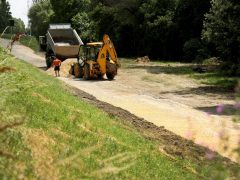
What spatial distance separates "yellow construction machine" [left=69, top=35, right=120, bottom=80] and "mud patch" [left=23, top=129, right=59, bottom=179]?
2381 cm

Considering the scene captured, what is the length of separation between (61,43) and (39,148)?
35.5 m

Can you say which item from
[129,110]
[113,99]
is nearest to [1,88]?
[129,110]

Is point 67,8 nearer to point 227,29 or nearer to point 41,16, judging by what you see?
point 41,16

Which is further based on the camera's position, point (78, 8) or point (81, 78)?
point (78, 8)

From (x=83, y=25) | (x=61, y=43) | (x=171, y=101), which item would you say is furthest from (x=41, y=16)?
(x=171, y=101)

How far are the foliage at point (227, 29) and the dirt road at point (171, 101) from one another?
251cm

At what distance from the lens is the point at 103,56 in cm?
3195

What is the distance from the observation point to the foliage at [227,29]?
86.5 feet

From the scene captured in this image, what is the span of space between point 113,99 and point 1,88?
55.2ft

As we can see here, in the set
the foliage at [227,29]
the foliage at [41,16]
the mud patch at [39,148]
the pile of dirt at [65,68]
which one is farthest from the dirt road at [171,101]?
the foliage at [41,16]

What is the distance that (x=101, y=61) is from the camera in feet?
105

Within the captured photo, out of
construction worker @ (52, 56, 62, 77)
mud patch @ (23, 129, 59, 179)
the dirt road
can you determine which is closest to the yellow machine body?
the dirt road

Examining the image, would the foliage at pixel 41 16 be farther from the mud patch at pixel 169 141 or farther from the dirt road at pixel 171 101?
the mud patch at pixel 169 141

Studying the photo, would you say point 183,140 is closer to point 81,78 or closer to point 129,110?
point 129,110
